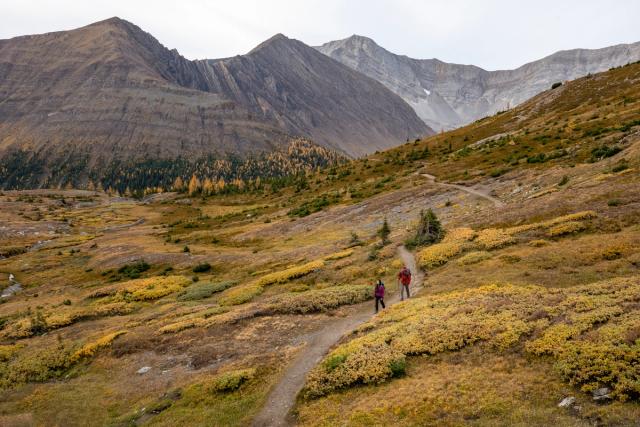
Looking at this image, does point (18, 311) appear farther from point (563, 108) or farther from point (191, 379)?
point (563, 108)

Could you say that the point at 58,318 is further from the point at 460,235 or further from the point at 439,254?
the point at 460,235

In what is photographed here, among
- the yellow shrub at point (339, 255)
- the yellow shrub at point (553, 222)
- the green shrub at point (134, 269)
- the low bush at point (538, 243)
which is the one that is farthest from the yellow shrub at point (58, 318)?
the low bush at point (538, 243)

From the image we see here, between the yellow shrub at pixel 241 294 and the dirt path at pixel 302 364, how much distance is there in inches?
483

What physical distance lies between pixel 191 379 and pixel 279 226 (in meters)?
54.1

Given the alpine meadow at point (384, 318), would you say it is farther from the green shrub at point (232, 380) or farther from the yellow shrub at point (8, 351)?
the yellow shrub at point (8, 351)

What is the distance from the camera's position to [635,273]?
21.1 meters

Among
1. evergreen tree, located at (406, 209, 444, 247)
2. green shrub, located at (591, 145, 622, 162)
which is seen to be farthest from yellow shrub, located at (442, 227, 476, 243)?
green shrub, located at (591, 145, 622, 162)

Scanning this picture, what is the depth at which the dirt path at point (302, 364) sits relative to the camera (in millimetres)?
17812

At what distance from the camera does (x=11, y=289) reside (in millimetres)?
63625

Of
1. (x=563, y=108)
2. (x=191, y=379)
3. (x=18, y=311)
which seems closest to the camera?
(x=191, y=379)

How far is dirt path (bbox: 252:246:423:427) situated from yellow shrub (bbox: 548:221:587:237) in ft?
33.7

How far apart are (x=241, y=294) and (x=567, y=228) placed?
27.9 m

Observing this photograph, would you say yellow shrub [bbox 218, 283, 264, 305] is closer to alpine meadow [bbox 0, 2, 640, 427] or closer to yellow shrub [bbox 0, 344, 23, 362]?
alpine meadow [bbox 0, 2, 640, 427]

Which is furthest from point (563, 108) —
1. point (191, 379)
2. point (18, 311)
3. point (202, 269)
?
point (18, 311)
